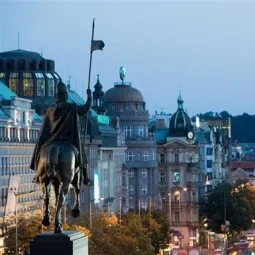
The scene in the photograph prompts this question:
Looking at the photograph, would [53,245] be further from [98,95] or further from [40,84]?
[98,95]

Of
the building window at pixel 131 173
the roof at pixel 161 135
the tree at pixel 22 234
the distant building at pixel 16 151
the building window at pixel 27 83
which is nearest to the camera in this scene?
the tree at pixel 22 234

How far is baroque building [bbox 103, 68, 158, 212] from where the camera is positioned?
169875 millimetres

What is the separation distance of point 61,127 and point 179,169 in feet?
517

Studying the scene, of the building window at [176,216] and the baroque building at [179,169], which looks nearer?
the building window at [176,216]

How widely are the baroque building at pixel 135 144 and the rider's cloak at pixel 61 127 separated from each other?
13460cm

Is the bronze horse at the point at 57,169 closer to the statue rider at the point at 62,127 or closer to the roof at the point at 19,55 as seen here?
the statue rider at the point at 62,127

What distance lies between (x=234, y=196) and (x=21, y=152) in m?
80.0

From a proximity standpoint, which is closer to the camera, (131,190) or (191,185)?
(131,190)

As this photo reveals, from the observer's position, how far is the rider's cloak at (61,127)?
3191 centimetres

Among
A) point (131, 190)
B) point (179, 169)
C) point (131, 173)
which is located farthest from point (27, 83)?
point (179, 169)

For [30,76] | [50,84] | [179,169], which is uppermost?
[30,76]

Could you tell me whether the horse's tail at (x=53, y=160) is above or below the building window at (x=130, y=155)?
below

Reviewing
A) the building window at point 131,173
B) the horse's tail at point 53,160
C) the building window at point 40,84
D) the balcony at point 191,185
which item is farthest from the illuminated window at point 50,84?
the horse's tail at point 53,160

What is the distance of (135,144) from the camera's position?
177 meters
